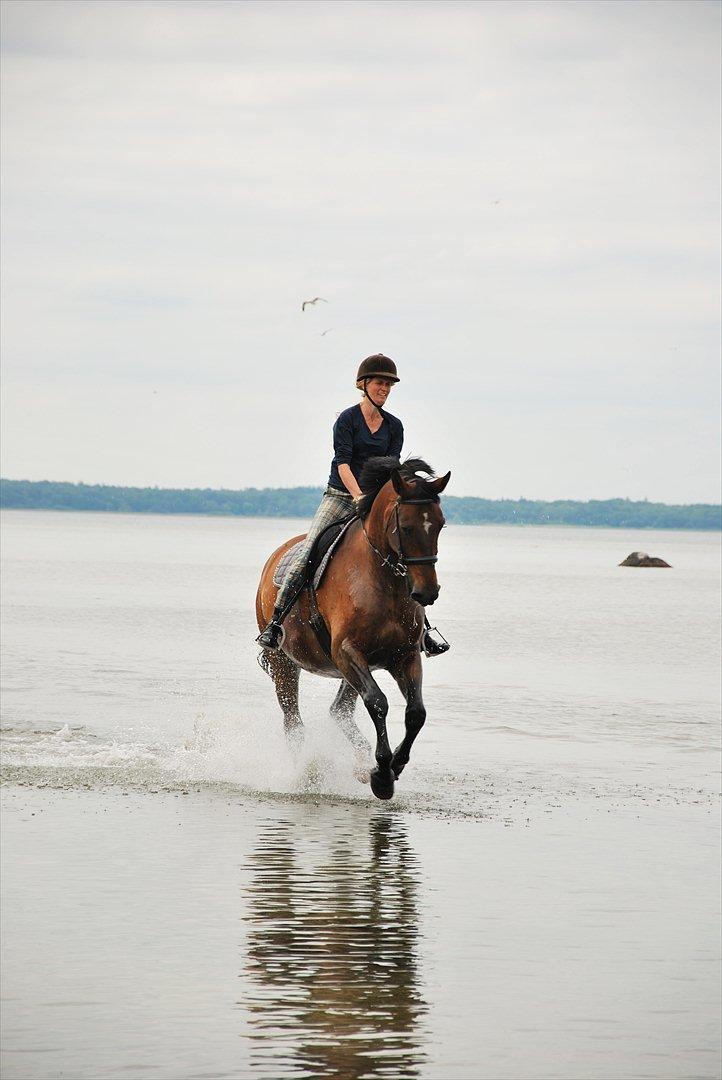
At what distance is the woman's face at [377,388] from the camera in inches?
475

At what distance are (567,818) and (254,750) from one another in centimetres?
341

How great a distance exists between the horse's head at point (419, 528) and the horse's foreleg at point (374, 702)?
3.26 feet

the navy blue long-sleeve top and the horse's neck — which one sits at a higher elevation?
the navy blue long-sleeve top

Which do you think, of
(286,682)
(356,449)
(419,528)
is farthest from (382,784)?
(286,682)

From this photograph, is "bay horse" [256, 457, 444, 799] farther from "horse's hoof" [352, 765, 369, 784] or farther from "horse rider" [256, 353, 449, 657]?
"horse's hoof" [352, 765, 369, 784]

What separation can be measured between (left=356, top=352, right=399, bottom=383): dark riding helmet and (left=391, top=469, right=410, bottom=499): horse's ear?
141cm

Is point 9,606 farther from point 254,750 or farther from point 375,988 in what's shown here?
point 375,988

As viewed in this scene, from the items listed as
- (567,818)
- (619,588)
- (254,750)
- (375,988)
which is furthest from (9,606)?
(619,588)

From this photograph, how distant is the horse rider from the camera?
12055 mm

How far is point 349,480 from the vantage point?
39.6 ft

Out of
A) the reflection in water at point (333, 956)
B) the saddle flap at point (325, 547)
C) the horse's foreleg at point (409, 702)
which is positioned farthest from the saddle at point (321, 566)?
the reflection in water at point (333, 956)

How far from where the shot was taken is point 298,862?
10.1m

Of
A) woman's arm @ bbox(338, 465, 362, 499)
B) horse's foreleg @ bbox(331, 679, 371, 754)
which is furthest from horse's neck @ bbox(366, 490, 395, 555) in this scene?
horse's foreleg @ bbox(331, 679, 371, 754)

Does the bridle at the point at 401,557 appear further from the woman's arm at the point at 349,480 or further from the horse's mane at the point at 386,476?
the woman's arm at the point at 349,480
